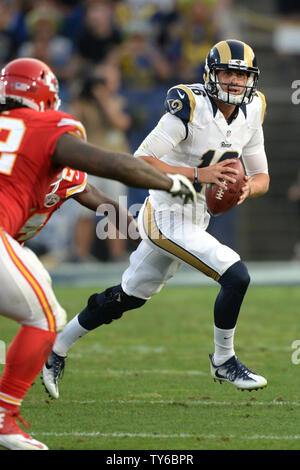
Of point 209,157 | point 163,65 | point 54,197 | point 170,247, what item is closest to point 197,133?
point 209,157

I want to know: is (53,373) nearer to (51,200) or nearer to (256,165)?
(51,200)

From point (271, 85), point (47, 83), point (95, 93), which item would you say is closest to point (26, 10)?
point (95, 93)

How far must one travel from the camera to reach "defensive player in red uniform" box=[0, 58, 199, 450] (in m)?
3.83

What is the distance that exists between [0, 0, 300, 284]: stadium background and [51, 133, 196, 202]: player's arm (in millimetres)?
7043

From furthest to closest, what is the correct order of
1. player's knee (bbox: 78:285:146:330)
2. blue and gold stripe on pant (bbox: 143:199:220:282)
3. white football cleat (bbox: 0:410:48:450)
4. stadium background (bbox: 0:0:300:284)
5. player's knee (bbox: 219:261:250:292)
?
1. stadium background (bbox: 0:0:300:284)
2. player's knee (bbox: 78:285:146:330)
3. blue and gold stripe on pant (bbox: 143:199:220:282)
4. player's knee (bbox: 219:261:250:292)
5. white football cleat (bbox: 0:410:48:450)

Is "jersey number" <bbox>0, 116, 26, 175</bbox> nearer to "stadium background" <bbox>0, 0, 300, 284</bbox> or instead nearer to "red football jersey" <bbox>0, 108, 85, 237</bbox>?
"red football jersey" <bbox>0, 108, 85, 237</bbox>

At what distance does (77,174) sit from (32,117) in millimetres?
1160

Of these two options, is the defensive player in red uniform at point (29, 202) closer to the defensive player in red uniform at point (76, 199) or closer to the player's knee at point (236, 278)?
the defensive player in red uniform at point (76, 199)

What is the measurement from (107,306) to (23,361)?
4.95ft

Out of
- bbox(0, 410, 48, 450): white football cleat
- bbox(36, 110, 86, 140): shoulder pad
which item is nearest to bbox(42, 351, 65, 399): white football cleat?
bbox(0, 410, 48, 450): white football cleat

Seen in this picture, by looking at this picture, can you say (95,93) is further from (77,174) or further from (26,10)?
(77,174)

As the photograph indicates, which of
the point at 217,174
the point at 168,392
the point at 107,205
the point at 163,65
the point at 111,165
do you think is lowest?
the point at 168,392

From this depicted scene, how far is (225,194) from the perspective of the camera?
5.04m
